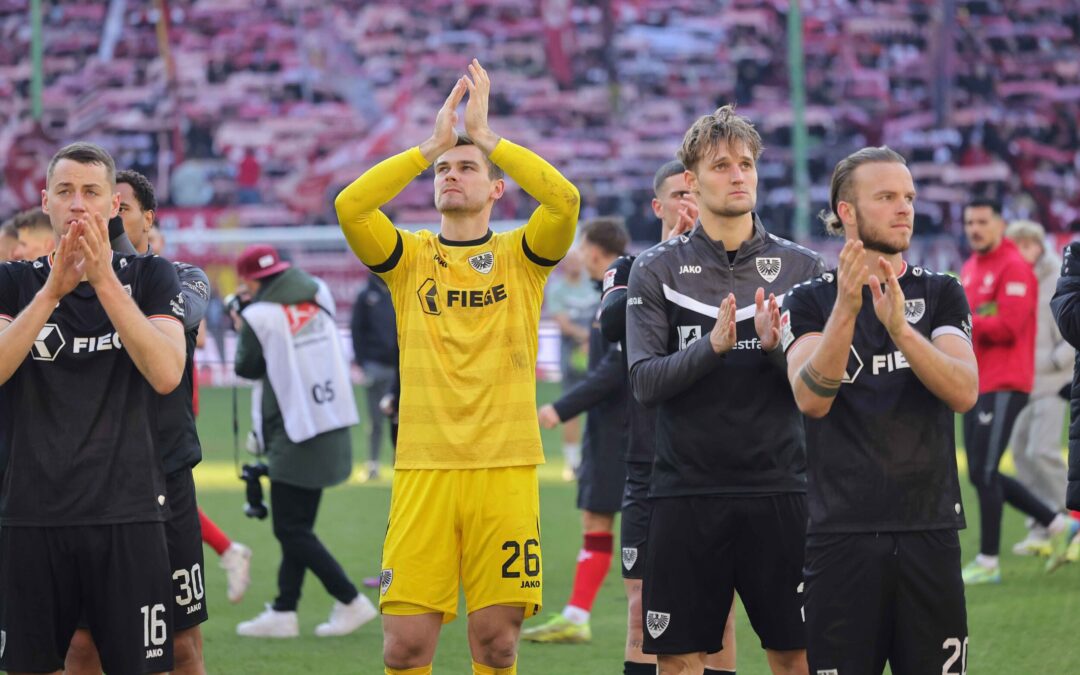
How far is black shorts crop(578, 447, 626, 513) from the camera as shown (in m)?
7.50

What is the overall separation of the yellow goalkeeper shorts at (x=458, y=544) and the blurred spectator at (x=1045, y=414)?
19.9ft

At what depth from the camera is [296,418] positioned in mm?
8039

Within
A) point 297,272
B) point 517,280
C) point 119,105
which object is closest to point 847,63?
point 119,105

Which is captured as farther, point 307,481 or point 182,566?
point 307,481

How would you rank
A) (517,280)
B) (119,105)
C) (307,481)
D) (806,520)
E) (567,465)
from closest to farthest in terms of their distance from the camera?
(806,520), (517,280), (307,481), (567,465), (119,105)

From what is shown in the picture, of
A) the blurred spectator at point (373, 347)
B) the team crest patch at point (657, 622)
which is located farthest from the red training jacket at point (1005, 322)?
the blurred spectator at point (373, 347)

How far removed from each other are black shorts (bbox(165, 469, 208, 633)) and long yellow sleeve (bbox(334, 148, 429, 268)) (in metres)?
1.06

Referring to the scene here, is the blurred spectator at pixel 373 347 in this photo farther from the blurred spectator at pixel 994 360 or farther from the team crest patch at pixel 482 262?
the team crest patch at pixel 482 262

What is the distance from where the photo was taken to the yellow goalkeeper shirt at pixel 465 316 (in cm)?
519

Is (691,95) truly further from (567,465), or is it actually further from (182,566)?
(182,566)

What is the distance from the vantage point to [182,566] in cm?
512

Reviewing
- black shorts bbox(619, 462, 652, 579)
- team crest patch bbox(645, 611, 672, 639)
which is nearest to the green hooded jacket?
black shorts bbox(619, 462, 652, 579)

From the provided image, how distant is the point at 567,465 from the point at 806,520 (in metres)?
9.81

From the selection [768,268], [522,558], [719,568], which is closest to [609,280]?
[768,268]
